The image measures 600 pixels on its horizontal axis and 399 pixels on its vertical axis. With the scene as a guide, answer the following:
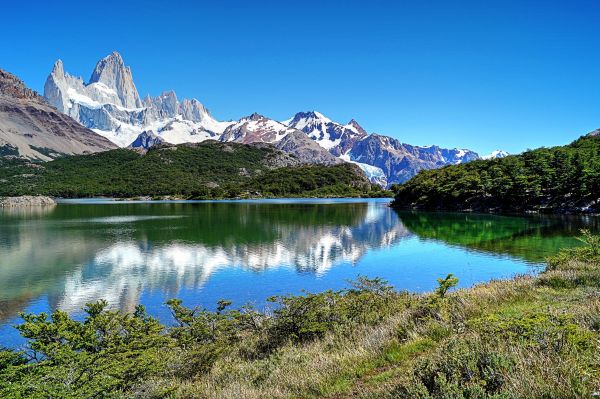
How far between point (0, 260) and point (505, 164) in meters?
143

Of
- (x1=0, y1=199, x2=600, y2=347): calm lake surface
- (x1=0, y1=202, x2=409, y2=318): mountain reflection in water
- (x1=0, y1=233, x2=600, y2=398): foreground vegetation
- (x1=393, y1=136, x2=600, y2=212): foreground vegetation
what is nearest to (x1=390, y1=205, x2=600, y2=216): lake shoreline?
(x1=393, y1=136, x2=600, y2=212): foreground vegetation

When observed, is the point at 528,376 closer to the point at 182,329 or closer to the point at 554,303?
the point at 554,303

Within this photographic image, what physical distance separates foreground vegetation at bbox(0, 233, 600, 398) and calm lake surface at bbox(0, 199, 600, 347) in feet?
32.0

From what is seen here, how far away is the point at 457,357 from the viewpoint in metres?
7.78

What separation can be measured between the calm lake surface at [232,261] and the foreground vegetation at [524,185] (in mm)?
31344

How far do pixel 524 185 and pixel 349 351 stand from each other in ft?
389

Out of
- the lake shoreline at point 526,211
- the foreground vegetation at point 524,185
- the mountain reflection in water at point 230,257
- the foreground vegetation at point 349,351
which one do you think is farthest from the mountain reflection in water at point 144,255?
the foreground vegetation at point 524,185

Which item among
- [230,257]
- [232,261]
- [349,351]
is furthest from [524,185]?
[349,351]

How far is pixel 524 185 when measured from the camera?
366 feet

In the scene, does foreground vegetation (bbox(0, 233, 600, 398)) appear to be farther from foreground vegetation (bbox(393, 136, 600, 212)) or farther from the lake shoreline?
foreground vegetation (bbox(393, 136, 600, 212))

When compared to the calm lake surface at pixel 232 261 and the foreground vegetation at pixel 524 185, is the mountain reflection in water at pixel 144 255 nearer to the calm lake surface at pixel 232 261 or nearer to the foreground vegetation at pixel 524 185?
the calm lake surface at pixel 232 261

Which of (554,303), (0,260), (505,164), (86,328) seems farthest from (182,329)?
(505,164)

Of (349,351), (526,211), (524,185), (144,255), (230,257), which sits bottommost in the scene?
(144,255)

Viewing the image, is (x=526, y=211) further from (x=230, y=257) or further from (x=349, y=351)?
(x=349, y=351)
